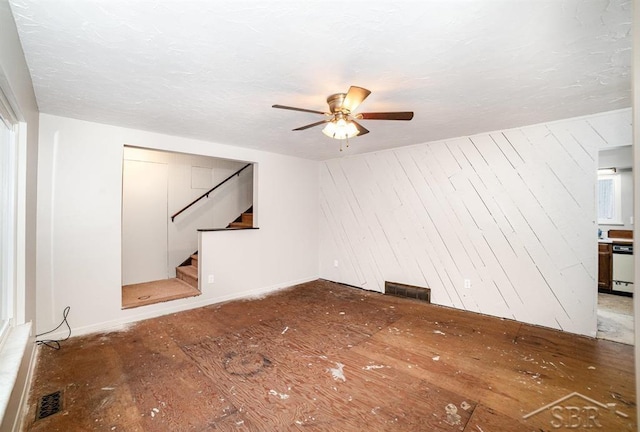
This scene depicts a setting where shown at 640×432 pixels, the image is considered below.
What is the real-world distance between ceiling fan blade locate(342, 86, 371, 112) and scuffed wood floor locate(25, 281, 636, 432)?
2177 millimetres

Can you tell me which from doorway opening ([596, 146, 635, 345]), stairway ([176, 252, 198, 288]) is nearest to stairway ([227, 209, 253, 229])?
stairway ([176, 252, 198, 288])

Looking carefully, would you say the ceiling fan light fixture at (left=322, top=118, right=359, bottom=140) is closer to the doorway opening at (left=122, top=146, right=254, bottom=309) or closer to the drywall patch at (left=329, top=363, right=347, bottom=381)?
the drywall patch at (left=329, top=363, right=347, bottom=381)

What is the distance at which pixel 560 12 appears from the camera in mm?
1406

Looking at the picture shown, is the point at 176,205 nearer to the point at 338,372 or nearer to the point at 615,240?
the point at 338,372

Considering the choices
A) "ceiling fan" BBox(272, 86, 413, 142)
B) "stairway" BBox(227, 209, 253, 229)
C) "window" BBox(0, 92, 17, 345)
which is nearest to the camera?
"window" BBox(0, 92, 17, 345)

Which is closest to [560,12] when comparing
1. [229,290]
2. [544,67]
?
[544,67]

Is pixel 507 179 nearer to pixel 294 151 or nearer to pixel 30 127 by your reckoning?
pixel 294 151

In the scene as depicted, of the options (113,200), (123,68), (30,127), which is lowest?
(113,200)

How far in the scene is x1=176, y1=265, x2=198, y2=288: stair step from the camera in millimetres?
4152

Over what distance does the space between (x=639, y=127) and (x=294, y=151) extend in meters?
4.11

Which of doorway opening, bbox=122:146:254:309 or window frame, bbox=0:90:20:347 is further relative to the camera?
doorway opening, bbox=122:146:254:309

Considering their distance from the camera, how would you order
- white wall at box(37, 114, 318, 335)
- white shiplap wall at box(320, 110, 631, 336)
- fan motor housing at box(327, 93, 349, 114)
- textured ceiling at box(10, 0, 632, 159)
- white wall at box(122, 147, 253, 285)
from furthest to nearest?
white wall at box(122, 147, 253, 285), white shiplap wall at box(320, 110, 631, 336), white wall at box(37, 114, 318, 335), fan motor housing at box(327, 93, 349, 114), textured ceiling at box(10, 0, 632, 159)

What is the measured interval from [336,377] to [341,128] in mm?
2090

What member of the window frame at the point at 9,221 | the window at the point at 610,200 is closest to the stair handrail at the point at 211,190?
the window frame at the point at 9,221
